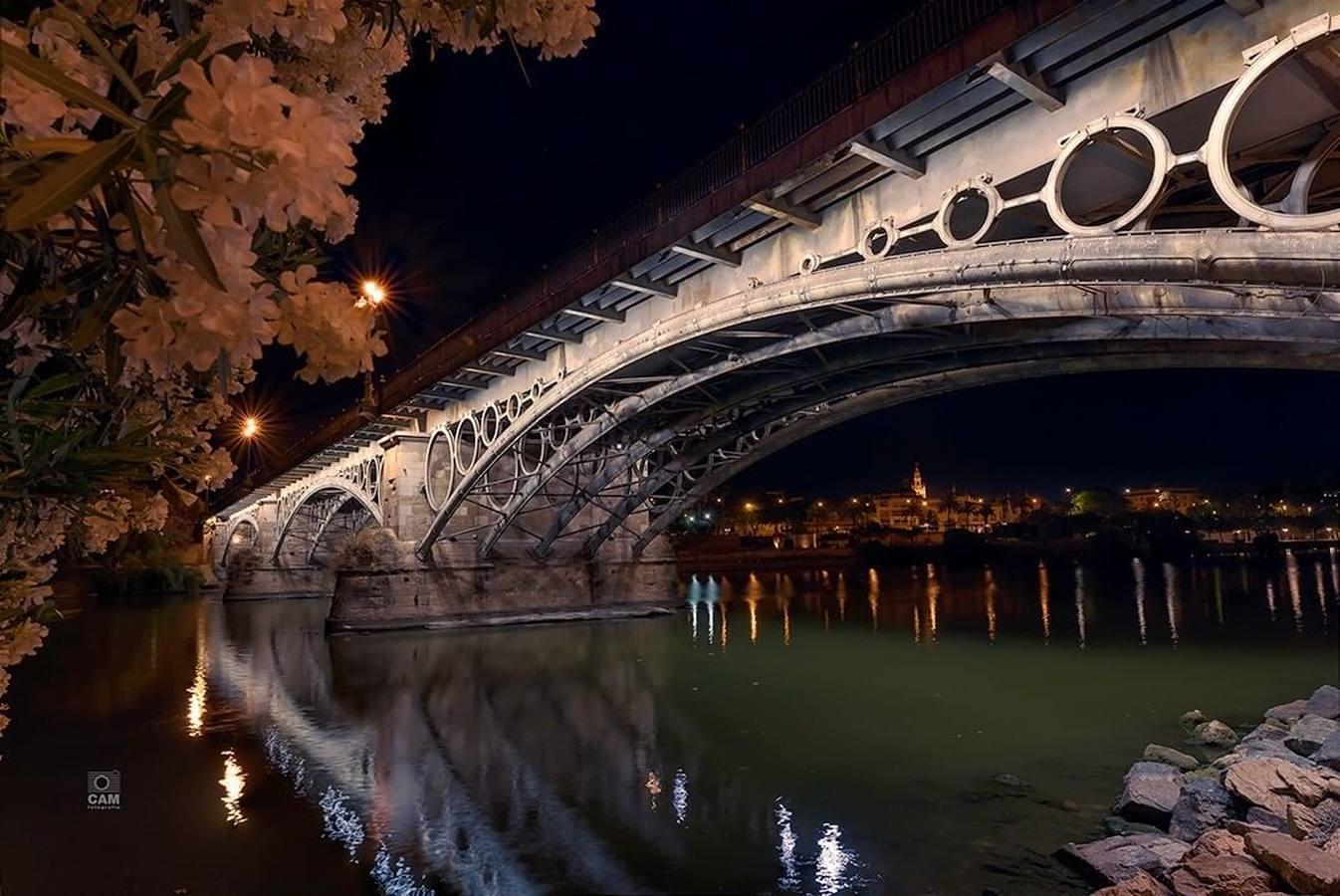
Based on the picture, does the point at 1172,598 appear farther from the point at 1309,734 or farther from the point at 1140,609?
the point at 1309,734


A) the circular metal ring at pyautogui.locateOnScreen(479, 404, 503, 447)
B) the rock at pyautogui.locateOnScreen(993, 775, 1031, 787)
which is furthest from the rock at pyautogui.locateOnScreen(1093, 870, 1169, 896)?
the circular metal ring at pyautogui.locateOnScreen(479, 404, 503, 447)

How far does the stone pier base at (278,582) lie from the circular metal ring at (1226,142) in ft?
173

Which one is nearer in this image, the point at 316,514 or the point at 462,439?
the point at 462,439

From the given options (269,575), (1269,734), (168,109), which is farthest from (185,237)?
(269,575)

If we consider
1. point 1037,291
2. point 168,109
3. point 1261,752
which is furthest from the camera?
point 1037,291

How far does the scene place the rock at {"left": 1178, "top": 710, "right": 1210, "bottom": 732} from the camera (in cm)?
1069

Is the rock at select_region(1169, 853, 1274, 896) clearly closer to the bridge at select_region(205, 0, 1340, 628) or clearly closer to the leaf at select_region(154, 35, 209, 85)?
the bridge at select_region(205, 0, 1340, 628)

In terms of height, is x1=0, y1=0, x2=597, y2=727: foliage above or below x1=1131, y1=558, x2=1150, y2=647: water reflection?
above

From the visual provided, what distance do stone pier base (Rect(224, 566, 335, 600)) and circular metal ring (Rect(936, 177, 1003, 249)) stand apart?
49.8m

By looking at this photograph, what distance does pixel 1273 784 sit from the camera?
680 centimetres

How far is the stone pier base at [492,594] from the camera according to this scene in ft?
78.1

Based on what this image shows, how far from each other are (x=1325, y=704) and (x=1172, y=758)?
319 cm

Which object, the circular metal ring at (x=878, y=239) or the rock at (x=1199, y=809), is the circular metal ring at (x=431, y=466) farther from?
the rock at (x=1199, y=809)

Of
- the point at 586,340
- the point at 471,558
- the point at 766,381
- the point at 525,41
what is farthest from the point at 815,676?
the point at 525,41
